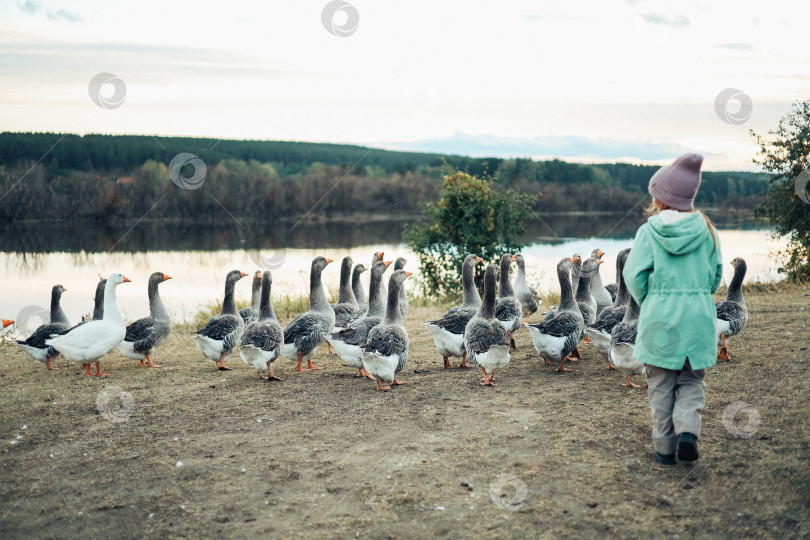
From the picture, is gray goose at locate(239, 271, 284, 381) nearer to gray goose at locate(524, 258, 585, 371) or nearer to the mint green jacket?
gray goose at locate(524, 258, 585, 371)

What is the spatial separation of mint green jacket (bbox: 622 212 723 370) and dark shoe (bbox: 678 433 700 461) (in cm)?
62

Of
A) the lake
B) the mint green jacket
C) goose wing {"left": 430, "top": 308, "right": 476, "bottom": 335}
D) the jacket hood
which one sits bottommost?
the lake

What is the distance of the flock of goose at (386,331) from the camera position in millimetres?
8234

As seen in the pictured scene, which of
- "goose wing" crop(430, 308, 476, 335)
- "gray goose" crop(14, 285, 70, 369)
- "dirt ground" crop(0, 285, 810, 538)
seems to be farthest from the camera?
"gray goose" crop(14, 285, 70, 369)

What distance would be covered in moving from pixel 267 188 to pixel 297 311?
3946 centimetres

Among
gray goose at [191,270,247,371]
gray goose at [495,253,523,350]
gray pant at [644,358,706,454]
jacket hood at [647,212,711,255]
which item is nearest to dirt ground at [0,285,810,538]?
gray pant at [644,358,706,454]

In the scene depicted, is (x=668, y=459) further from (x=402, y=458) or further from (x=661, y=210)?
(x=402, y=458)

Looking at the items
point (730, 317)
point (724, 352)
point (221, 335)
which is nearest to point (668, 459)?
point (724, 352)

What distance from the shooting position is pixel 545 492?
5008mm

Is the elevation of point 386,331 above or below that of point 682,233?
below

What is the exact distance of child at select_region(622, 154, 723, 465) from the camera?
5.37 m

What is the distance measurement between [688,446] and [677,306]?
47.8 inches

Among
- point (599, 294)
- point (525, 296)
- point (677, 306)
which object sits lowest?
point (525, 296)

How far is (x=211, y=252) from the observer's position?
36781mm
